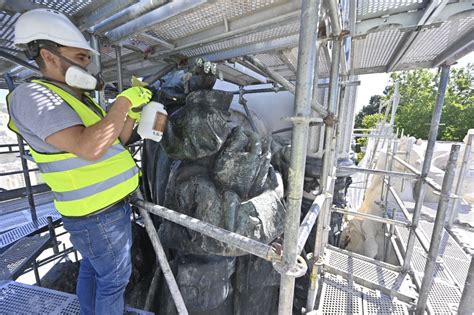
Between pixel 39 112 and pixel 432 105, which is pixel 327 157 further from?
pixel 432 105

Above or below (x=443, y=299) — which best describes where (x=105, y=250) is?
above

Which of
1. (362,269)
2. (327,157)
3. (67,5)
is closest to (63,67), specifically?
(67,5)

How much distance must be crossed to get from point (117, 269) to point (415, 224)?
314cm

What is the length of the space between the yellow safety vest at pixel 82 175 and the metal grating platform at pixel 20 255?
1.47 m

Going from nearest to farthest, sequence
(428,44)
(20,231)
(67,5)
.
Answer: (67,5) → (428,44) → (20,231)

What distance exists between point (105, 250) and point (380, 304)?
288cm

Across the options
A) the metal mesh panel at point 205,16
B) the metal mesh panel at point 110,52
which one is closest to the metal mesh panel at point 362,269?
the metal mesh panel at point 205,16

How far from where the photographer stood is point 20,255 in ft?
7.38

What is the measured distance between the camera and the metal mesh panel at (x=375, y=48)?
1.96 meters

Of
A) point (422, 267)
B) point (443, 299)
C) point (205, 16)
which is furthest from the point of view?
point (422, 267)

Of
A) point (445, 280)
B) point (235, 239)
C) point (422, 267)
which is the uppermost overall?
point (235, 239)

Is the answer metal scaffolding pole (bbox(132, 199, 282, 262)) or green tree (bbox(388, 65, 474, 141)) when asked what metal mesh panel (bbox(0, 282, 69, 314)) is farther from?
green tree (bbox(388, 65, 474, 141))

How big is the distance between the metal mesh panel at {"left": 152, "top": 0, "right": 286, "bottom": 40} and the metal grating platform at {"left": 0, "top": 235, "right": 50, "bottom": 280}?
2.49 m

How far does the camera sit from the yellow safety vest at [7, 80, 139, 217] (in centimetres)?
113
